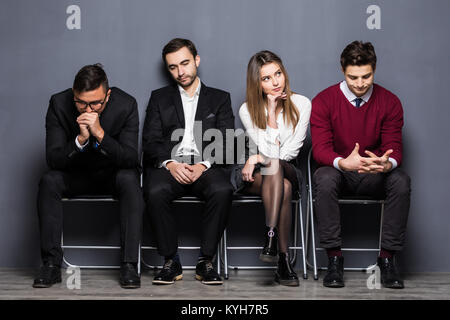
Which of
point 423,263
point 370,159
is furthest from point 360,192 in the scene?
point 423,263

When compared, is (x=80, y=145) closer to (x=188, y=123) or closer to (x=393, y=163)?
(x=188, y=123)

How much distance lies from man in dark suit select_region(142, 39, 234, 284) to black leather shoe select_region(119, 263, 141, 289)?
0.49ft

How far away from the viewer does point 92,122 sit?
317cm

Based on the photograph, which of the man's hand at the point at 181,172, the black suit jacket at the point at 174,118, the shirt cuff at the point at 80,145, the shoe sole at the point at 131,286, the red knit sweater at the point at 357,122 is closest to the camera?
the shoe sole at the point at 131,286

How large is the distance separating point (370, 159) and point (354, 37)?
107 cm

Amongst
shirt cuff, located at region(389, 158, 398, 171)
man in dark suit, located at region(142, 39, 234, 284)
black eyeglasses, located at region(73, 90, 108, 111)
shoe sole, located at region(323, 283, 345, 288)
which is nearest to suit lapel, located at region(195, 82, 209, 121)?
man in dark suit, located at region(142, 39, 234, 284)

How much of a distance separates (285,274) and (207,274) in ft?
1.46

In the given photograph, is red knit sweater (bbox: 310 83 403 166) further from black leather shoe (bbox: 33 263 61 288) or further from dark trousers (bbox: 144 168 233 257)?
black leather shoe (bbox: 33 263 61 288)

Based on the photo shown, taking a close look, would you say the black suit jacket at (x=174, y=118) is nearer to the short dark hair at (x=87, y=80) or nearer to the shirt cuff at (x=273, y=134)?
the shirt cuff at (x=273, y=134)

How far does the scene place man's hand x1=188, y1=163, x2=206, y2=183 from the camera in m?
3.37

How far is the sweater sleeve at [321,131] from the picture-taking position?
3391 millimetres

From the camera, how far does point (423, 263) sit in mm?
3830

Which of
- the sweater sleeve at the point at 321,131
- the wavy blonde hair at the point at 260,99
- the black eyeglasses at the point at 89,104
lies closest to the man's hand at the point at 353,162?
the sweater sleeve at the point at 321,131
